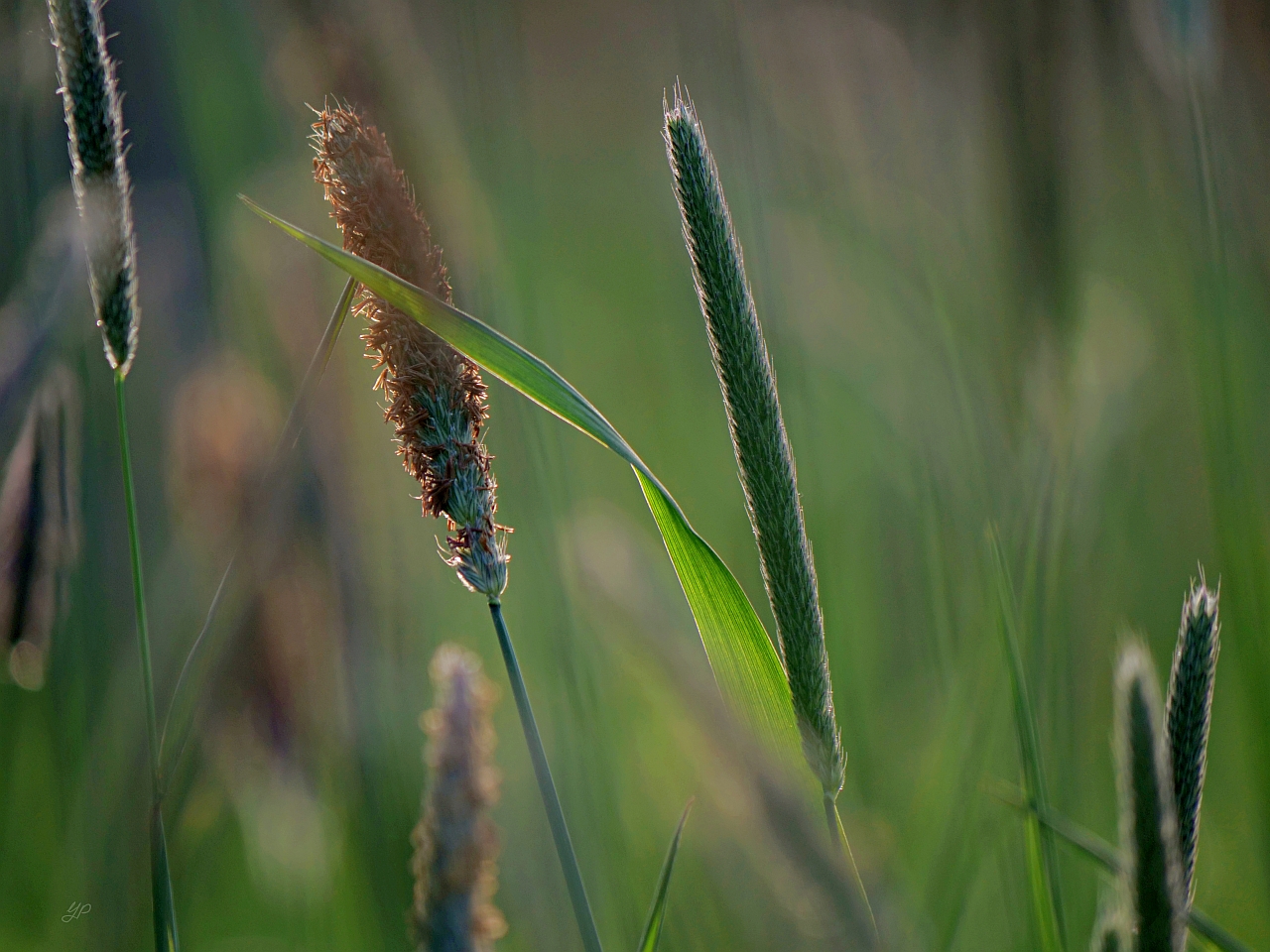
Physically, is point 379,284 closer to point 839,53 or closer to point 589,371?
point 839,53

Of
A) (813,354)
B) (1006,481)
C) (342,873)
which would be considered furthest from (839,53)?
(342,873)

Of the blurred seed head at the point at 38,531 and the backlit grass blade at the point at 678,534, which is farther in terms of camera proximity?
the blurred seed head at the point at 38,531

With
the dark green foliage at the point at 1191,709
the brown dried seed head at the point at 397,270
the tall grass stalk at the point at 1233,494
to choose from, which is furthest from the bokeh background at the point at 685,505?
the dark green foliage at the point at 1191,709

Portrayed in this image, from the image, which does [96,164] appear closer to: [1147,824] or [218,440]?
[1147,824]

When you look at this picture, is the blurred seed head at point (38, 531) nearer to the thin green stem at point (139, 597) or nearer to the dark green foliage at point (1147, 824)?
the thin green stem at point (139, 597)

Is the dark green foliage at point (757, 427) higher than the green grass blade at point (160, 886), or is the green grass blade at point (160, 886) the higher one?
the dark green foliage at point (757, 427)

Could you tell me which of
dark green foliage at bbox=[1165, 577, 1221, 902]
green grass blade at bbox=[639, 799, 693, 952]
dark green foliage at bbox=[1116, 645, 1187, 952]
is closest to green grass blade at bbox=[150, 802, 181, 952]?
green grass blade at bbox=[639, 799, 693, 952]

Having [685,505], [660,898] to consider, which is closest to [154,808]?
[660,898]

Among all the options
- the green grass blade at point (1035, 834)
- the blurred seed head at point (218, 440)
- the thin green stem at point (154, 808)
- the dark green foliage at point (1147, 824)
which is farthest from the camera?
the blurred seed head at point (218, 440)
